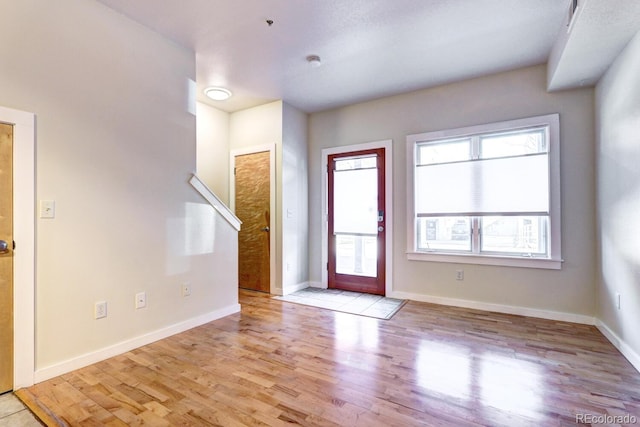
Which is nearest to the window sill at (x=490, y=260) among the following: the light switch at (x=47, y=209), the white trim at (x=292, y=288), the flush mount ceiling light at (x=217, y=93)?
the white trim at (x=292, y=288)

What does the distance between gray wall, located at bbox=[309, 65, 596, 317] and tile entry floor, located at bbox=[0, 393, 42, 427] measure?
350cm

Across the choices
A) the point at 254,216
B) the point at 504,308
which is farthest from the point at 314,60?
the point at 504,308

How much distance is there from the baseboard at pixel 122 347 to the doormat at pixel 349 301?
3.47 ft

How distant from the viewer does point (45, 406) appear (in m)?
1.77

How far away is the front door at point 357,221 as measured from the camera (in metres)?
4.22

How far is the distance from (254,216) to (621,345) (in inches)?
161

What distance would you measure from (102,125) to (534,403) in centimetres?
343

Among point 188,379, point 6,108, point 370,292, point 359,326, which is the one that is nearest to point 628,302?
point 359,326

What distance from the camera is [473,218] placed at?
11.8 ft

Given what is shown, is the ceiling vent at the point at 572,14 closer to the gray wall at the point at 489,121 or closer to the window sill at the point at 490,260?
the gray wall at the point at 489,121

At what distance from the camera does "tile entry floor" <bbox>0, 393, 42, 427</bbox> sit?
163 cm

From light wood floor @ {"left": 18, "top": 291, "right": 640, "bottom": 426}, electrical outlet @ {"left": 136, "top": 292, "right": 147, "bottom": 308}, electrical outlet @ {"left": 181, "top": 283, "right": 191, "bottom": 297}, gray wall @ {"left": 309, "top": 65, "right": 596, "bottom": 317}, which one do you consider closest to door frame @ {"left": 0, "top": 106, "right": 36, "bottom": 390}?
light wood floor @ {"left": 18, "top": 291, "right": 640, "bottom": 426}

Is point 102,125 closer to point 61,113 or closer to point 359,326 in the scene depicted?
point 61,113

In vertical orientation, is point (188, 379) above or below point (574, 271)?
below
